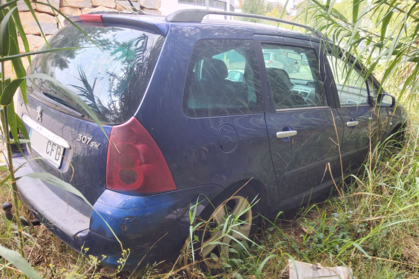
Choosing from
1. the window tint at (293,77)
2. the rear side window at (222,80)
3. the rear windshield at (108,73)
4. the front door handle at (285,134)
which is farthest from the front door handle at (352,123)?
the rear windshield at (108,73)

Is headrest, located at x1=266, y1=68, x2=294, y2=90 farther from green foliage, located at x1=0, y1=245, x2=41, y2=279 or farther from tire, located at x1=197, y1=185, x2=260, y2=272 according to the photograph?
green foliage, located at x1=0, y1=245, x2=41, y2=279

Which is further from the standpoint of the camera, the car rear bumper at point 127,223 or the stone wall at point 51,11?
the stone wall at point 51,11

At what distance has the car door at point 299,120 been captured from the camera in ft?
7.37

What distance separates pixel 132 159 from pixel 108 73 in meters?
0.47

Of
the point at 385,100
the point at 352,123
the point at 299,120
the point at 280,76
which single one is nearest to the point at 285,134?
the point at 299,120

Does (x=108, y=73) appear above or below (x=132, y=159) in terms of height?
above

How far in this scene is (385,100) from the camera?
3.17m

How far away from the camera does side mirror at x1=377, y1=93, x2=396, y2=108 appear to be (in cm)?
306

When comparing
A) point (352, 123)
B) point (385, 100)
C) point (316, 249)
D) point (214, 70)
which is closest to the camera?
point (214, 70)

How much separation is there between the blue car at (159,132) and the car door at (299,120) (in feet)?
0.04

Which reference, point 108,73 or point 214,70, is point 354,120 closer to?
point 214,70

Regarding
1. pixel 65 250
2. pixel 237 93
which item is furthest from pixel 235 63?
pixel 65 250

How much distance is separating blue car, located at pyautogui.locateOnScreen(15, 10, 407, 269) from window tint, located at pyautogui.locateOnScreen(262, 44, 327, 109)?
2 centimetres

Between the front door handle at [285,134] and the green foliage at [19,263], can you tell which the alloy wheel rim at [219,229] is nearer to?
the front door handle at [285,134]
